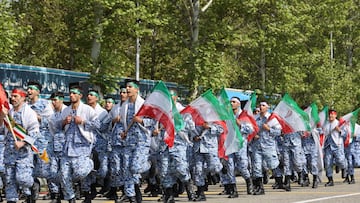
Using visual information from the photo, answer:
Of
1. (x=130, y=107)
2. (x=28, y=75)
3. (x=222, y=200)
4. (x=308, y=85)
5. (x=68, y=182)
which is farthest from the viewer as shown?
(x=308, y=85)

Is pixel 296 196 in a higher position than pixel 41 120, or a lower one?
lower

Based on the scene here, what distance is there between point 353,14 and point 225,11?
2308 centimetres

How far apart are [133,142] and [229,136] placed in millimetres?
3723

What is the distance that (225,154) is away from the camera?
19.3 m

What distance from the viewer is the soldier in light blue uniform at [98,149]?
16406mm

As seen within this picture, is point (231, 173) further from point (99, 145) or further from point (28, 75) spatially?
point (28, 75)

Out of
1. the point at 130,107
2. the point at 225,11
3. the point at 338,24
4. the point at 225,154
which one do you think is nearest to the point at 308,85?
the point at 338,24

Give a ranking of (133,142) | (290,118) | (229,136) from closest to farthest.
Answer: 1. (133,142)
2. (229,136)
3. (290,118)

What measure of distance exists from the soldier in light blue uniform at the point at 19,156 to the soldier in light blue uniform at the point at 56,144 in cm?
116

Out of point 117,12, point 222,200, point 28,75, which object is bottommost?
point 222,200

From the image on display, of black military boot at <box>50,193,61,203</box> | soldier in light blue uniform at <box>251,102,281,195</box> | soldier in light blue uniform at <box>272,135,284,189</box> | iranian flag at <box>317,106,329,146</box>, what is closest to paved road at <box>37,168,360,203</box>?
soldier in light blue uniform at <box>272,135,284,189</box>

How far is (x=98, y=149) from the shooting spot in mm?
18578

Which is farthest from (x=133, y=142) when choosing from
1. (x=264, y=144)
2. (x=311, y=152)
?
(x=311, y=152)

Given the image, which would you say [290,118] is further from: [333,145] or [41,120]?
[41,120]
